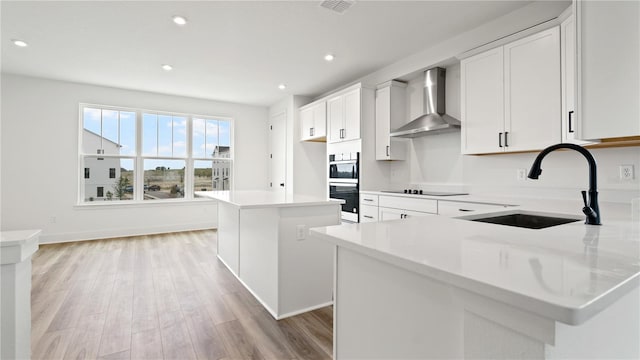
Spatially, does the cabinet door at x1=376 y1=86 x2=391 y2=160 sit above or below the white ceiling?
below

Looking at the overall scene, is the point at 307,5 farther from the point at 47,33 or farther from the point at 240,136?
the point at 240,136

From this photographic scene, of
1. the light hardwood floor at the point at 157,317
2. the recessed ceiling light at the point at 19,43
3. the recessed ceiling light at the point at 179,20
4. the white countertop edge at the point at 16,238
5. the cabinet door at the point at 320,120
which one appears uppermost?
the recessed ceiling light at the point at 19,43

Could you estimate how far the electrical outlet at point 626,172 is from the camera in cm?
230

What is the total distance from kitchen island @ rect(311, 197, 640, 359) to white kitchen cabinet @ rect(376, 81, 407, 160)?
292 cm

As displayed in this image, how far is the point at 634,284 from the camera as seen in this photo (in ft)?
2.05

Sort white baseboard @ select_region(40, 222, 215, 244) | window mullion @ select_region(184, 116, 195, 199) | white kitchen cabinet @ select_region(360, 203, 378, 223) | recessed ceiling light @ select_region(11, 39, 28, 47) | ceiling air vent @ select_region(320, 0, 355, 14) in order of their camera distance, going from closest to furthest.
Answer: ceiling air vent @ select_region(320, 0, 355, 14) < recessed ceiling light @ select_region(11, 39, 28, 47) < white kitchen cabinet @ select_region(360, 203, 378, 223) < white baseboard @ select_region(40, 222, 215, 244) < window mullion @ select_region(184, 116, 195, 199)

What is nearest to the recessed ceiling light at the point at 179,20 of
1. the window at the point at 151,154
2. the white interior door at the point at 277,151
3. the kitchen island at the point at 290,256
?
the kitchen island at the point at 290,256

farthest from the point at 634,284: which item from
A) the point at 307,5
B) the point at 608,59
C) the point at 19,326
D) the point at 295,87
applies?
the point at 295,87

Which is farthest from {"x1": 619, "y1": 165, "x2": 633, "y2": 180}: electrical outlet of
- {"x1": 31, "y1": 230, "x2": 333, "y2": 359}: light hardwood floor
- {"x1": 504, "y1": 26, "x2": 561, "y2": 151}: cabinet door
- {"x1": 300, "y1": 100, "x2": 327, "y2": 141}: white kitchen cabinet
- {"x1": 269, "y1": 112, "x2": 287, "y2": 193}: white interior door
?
{"x1": 269, "y1": 112, "x2": 287, "y2": 193}: white interior door

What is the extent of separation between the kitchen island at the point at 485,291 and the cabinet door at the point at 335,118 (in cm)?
351

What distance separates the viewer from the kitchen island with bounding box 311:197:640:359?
22.3 inches

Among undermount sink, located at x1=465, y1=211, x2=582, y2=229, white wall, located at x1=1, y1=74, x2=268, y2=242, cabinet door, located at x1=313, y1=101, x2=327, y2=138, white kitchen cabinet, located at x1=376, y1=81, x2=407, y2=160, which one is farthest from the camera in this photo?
cabinet door, located at x1=313, y1=101, x2=327, y2=138

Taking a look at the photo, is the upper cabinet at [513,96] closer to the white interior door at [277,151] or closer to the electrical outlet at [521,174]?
the electrical outlet at [521,174]

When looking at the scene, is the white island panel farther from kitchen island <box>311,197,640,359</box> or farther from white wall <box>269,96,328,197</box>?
kitchen island <box>311,197,640,359</box>
